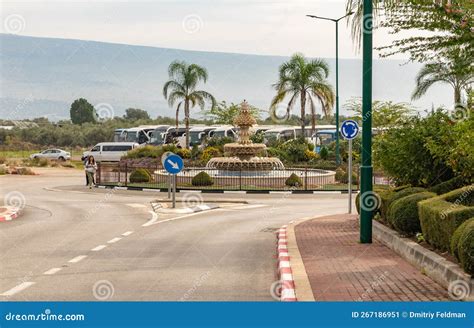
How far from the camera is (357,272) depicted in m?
11.9

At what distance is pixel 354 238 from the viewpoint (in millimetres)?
16719

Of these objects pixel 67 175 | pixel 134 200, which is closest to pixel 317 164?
pixel 67 175

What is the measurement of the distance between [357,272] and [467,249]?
8.14ft

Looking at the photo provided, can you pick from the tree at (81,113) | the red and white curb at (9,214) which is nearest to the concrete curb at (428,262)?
the red and white curb at (9,214)

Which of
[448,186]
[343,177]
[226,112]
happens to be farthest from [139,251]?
[226,112]

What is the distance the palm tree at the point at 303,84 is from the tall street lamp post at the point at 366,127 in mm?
47304

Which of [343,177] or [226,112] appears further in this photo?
[226,112]

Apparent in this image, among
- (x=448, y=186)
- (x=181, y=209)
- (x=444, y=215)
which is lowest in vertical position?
(x=181, y=209)

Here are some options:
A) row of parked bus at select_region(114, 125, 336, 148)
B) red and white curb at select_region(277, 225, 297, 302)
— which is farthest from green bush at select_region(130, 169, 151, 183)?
row of parked bus at select_region(114, 125, 336, 148)

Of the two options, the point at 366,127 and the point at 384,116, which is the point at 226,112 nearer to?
the point at 384,116

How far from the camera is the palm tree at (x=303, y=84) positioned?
6312cm

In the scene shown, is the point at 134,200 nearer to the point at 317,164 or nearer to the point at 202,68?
the point at 317,164

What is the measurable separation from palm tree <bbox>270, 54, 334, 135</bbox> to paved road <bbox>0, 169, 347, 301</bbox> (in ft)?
111

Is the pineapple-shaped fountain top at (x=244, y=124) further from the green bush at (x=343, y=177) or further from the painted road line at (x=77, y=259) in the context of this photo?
the painted road line at (x=77, y=259)
